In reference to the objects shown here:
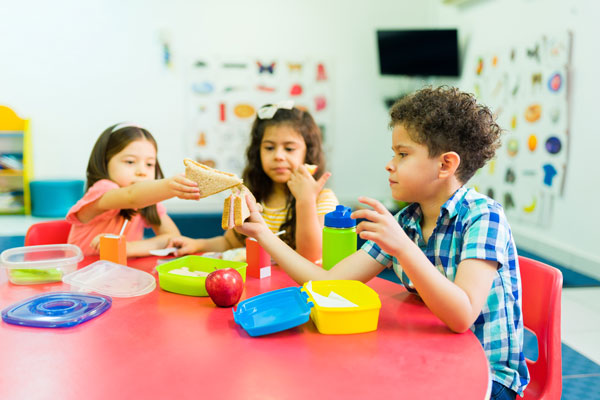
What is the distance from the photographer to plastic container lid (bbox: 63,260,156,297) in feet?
3.43

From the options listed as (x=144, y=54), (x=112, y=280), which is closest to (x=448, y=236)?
(x=112, y=280)

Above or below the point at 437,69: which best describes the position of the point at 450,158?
below

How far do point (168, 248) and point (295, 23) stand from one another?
12.1 feet

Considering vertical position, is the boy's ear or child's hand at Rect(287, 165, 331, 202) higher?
the boy's ear

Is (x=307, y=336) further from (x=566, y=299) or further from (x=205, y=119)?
(x=205, y=119)

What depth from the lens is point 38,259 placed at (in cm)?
122

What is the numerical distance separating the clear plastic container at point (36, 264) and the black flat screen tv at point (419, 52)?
387 centimetres

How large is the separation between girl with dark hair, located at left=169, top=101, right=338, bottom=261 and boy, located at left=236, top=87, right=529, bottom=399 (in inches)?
13.4

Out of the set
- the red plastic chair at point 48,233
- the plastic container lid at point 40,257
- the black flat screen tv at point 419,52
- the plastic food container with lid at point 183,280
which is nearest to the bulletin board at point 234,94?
the black flat screen tv at point 419,52

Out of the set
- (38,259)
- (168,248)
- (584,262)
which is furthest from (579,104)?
(38,259)

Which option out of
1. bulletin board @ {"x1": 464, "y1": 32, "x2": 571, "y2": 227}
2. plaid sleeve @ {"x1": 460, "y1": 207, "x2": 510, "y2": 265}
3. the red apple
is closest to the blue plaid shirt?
plaid sleeve @ {"x1": 460, "y1": 207, "x2": 510, "y2": 265}

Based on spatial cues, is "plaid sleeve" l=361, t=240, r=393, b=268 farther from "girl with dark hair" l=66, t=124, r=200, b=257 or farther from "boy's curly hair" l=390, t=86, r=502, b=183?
"girl with dark hair" l=66, t=124, r=200, b=257

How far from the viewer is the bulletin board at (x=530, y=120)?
306 centimetres

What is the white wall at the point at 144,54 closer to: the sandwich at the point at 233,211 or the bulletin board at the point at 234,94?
the bulletin board at the point at 234,94
